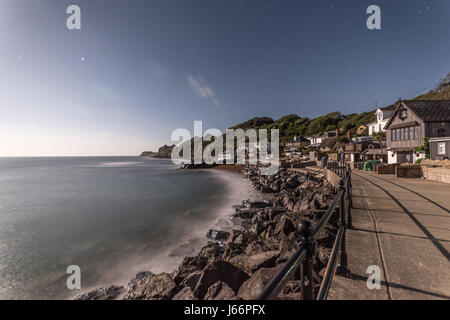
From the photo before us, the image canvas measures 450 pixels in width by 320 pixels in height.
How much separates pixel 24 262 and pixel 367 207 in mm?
14485

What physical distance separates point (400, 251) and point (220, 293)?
355 cm

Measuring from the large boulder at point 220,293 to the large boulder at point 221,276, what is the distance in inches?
20.7

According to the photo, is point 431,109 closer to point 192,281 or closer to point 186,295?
point 192,281

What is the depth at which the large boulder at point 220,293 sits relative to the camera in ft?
12.5

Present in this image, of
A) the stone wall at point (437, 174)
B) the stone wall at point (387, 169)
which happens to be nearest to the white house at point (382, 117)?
the stone wall at point (387, 169)

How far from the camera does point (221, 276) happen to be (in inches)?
186

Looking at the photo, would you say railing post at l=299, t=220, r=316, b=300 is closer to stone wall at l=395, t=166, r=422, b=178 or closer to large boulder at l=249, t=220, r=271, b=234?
large boulder at l=249, t=220, r=271, b=234

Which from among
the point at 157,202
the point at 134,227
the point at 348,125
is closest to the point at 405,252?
the point at 134,227

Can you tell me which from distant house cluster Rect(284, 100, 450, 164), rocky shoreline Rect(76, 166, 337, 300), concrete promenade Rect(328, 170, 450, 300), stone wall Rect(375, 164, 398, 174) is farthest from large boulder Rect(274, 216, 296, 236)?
stone wall Rect(375, 164, 398, 174)

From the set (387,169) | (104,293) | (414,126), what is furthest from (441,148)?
(104,293)

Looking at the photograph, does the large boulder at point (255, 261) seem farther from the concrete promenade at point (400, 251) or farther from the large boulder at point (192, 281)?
the concrete promenade at point (400, 251)

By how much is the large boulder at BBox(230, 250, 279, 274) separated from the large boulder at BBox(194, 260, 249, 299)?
0.15m

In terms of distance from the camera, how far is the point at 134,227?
12211 millimetres
